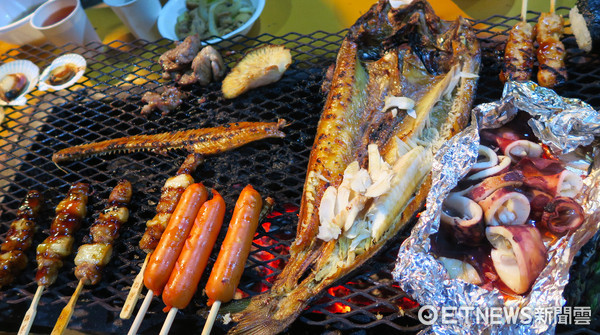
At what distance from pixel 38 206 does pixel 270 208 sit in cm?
211

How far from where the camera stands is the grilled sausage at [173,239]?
2.73 metres

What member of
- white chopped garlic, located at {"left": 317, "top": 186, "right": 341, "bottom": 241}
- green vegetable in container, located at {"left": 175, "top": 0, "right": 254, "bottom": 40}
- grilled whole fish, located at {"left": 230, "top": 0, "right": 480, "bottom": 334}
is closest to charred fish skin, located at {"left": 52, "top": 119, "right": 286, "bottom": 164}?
grilled whole fish, located at {"left": 230, "top": 0, "right": 480, "bottom": 334}

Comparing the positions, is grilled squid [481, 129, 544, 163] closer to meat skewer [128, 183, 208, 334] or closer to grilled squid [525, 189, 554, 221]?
grilled squid [525, 189, 554, 221]

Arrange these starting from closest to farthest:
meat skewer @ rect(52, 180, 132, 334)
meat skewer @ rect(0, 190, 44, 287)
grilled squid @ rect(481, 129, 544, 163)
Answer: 1. grilled squid @ rect(481, 129, 544, 163)
2. meat skewer @ rect(52, 180, 132, 334)
3. meat skewer @ rect(0, 190, 44, 287)

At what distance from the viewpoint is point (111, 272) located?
317 cm

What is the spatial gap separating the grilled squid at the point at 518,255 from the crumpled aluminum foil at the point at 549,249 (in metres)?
0.05

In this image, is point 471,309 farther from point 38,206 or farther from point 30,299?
point 38,206

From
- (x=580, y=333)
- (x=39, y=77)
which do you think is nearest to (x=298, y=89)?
(x=580, y=333)

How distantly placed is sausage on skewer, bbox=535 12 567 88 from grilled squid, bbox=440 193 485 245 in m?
1.61

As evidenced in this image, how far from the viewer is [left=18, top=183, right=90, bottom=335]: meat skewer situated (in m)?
3.00

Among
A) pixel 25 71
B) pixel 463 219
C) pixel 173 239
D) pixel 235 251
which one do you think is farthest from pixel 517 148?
pixel 25 71

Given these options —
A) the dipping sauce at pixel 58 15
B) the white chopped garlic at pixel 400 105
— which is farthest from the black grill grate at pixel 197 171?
the white chopped garlic at pixel 400 105

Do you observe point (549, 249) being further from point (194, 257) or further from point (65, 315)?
point (65, 315)

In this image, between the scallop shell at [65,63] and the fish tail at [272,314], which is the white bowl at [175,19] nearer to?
the scallop shell at [65,63]
